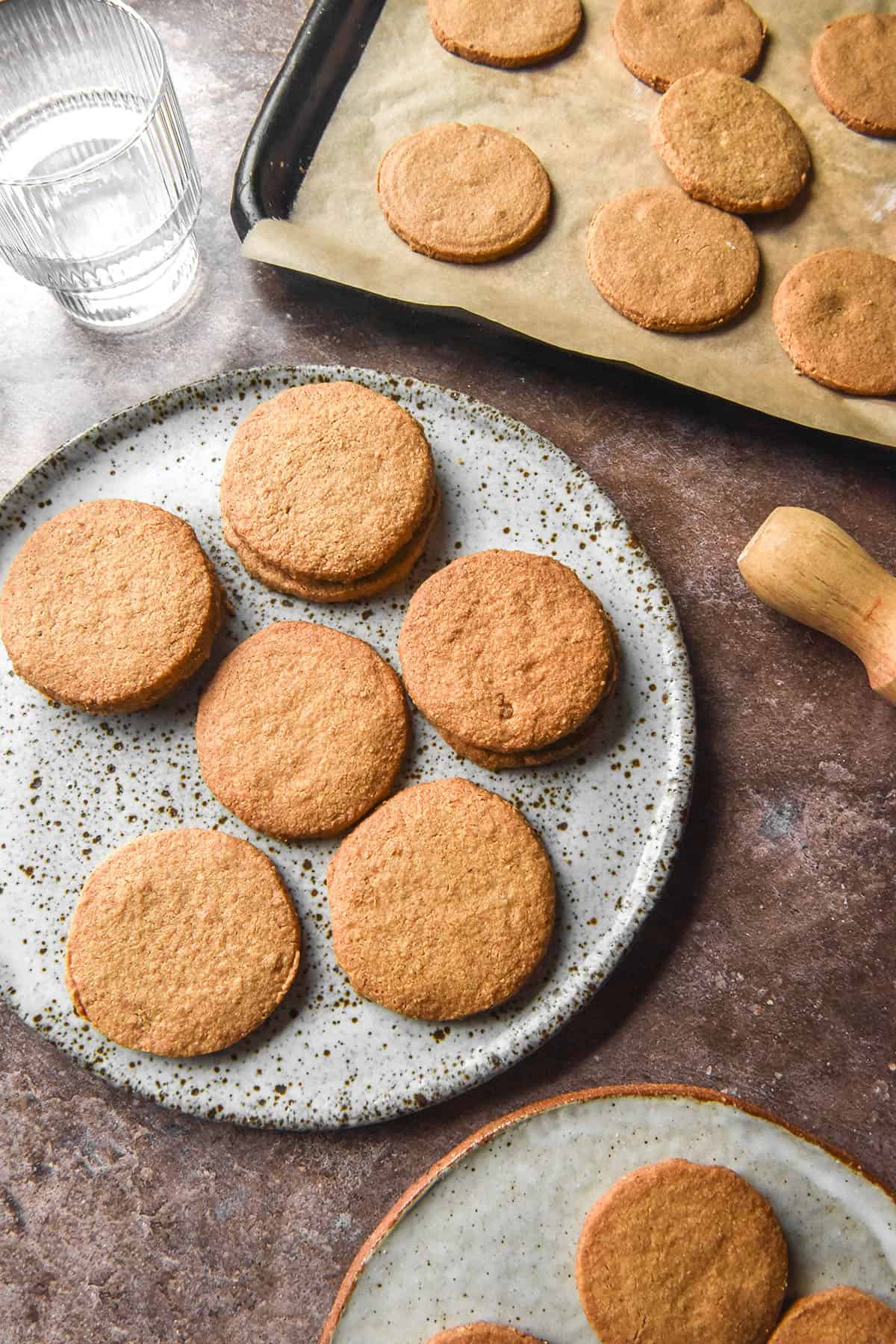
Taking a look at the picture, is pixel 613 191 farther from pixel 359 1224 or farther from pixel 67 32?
pixel 359 1224

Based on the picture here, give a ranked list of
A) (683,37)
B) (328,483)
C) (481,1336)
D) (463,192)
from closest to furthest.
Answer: (481,1336)
(328,483)
(463,192)
(683,37)

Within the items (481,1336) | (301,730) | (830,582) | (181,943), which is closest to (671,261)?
(830,582)

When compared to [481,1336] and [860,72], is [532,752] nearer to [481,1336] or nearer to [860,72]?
[481,1336]

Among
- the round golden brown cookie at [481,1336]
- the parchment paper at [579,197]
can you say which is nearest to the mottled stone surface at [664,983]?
the parchment paper at [579,197]

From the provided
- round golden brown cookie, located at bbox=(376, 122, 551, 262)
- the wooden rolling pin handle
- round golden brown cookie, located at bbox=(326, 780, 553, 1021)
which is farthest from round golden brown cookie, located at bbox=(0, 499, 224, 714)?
the wooden rolling pin handle

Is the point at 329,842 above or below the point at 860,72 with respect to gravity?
below

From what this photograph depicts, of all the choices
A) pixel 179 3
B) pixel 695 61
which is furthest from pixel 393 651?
pixel 179 3

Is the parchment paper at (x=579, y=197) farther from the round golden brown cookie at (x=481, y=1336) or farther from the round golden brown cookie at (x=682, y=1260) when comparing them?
the round golden brown cookie at (x=481, y=1336)

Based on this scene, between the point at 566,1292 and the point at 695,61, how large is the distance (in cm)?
183

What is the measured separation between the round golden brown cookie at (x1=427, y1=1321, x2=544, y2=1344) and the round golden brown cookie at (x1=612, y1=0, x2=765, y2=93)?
1.83 metres

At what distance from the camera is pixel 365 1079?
1.22 metres

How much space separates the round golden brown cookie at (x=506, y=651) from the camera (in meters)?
1.29

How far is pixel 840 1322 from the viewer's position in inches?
45.1

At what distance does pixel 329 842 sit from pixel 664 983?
0.47 meters
